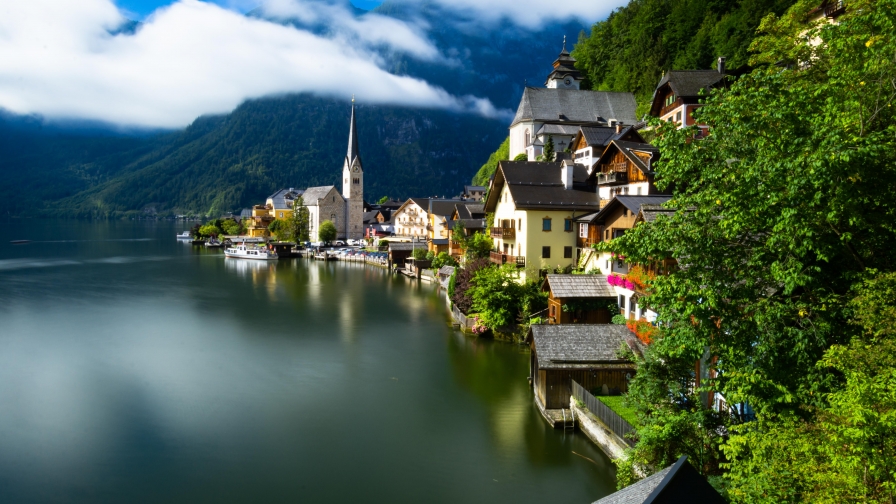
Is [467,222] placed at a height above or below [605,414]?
above

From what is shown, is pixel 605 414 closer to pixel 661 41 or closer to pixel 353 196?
pixel 661 41

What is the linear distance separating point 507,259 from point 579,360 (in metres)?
16.8

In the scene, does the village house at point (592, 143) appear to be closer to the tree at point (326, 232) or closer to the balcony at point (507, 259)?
the balcony at point (507, 259)

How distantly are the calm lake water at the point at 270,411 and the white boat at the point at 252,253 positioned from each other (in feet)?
147

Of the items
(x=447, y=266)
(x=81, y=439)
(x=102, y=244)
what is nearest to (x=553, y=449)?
(x=81, y=439)

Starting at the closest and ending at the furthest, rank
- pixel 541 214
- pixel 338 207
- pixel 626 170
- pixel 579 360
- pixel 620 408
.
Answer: pixel 620 408, pixel 579 360, pixel 626 170, pixel 541 214, pixel 338 207

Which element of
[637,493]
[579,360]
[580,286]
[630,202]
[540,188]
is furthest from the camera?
[540,188]

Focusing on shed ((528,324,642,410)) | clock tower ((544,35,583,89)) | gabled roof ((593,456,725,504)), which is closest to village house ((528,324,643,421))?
shed ((528,324,642,410))

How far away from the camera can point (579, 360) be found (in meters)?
20.8

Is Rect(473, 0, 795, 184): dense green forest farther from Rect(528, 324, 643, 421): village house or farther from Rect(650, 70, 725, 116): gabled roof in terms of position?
Rect(528, 324, 643, 421): village house

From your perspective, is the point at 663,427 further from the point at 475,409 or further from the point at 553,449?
the point at 475,409

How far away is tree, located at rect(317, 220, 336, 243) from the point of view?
354ft

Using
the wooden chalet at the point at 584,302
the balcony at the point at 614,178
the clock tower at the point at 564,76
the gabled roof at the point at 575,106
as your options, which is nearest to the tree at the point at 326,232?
the clock tower at the point at 564,76

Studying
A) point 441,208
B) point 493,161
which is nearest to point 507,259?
point 441,208
